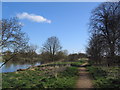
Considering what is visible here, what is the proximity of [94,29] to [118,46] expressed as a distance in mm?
10874

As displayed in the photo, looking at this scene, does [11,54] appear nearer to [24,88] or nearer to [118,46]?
[24,88]

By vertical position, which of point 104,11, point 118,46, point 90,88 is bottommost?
point 90,88

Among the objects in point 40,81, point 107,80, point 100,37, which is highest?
point 100,37

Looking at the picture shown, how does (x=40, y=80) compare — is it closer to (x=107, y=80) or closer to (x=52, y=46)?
(x=107, y=80)

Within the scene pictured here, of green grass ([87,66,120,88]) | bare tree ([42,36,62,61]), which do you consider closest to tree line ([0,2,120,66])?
green grass ([87,66,120,88])

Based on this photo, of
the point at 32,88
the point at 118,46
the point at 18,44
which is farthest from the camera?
the point at 18,44

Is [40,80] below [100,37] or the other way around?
below

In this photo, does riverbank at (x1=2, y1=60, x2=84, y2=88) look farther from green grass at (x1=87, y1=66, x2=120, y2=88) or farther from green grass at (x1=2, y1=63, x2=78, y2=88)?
green grass at (x1=87, y1=66, x2=120, y2=88)

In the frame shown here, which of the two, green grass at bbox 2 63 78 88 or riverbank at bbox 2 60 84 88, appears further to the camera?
riverbank at bbox 2 60 84 88

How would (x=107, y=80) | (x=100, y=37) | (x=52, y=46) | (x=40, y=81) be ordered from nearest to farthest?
(x=40, y=81) → (x=107, y=80) → (x=100, y=37) → (x=52, y=46)

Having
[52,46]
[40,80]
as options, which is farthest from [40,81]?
[52,46]

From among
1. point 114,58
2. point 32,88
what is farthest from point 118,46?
point 32,88

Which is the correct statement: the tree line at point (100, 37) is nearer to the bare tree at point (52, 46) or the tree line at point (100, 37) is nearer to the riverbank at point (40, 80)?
the riverbank at point (40, 80)

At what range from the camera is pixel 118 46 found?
36.5 ft
